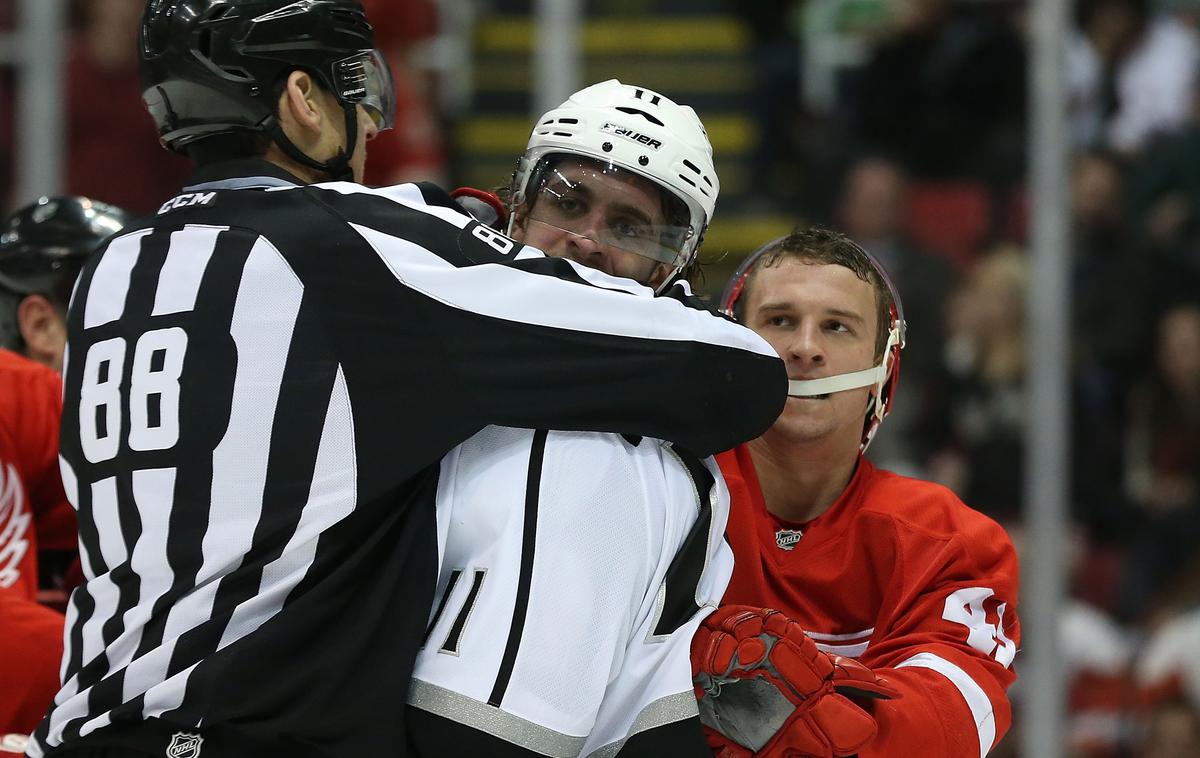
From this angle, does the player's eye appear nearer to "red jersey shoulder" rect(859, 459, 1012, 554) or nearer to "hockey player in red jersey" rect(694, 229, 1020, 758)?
"hockey player in red jersey" rect(694, 229, 1020, 758)

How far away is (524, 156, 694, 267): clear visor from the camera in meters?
2.37

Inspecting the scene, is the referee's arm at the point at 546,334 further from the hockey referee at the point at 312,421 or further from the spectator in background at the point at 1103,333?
the spectator in background at the point at 1103,333

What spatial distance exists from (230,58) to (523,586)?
85 centimetres

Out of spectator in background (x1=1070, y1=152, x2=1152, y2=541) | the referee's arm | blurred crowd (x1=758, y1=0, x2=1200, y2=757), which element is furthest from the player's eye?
spectator in background (x1=1070, y1=152, x2=1152, y2=541)

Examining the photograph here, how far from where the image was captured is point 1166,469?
5.47 metres

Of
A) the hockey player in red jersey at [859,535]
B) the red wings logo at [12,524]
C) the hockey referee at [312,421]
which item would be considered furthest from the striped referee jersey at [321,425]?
the red wings logo at [12,524]

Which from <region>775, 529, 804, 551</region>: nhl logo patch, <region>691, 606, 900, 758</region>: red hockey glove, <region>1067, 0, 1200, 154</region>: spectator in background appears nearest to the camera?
<region>691, 606, 900, 758</region>: red hockey glove

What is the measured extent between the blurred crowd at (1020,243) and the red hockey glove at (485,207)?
3.18m

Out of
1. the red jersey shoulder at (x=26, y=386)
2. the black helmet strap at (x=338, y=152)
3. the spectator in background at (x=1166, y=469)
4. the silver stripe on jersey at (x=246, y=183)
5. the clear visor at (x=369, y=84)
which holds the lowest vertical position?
the spectator in background at (x=1166, y=469)

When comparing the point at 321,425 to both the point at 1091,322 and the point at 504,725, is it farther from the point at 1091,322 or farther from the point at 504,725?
the point at 1091,322

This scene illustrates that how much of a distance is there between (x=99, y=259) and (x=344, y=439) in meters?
0.49

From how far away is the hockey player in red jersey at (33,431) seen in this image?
8.37 ft

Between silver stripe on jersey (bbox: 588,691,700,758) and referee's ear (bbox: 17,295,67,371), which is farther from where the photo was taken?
referee's ear (bbox: 17,295,67,371)

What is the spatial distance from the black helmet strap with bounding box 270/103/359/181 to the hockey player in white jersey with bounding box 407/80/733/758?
45 cm
